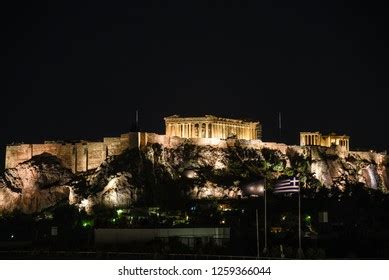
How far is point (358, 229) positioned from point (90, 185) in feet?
118

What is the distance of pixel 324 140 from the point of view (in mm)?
136750

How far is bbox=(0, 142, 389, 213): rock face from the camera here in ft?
310

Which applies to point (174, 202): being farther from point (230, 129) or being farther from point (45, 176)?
point (230, 129)

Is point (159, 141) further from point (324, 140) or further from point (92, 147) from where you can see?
point (324, 140)

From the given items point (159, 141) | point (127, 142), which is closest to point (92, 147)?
point (127, 142)

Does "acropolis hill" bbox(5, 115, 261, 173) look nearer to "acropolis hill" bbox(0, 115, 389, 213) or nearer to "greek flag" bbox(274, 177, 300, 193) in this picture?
"acropolis hill" bbox(0, 115, 389, 213)

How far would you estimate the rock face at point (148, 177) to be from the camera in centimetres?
9456

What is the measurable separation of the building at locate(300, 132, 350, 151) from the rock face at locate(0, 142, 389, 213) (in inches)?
684

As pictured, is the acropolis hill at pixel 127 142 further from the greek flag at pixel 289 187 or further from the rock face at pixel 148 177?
the greek flag at pixel 289 187

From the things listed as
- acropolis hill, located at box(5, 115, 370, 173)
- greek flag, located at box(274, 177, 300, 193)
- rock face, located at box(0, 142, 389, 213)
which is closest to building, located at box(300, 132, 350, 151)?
acropolis hill, located at box(5, 115, 370, 173)

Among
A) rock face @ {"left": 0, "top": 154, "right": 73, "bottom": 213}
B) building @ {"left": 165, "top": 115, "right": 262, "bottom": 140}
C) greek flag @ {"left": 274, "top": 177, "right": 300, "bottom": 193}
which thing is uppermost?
building @ {"left": 165, "top": 115, "right": 262, "bottom": 140}

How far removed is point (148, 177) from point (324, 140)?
47724mm

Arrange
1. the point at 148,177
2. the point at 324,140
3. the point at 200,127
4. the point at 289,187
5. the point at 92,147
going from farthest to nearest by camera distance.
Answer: the point at 324,140 → the point at 200,127 → the point at 92,147 → the point at 148,177 → the point at 289,187
